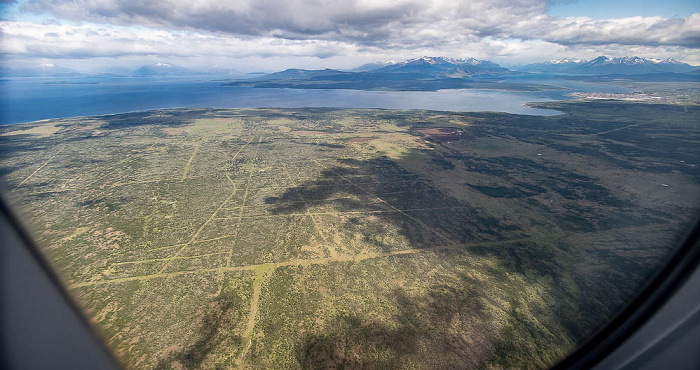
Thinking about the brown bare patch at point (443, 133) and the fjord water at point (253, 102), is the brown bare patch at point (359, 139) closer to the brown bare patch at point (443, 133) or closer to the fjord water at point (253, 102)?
the brown bare patch at point (443, 133)

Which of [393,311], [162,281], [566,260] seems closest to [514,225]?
[566,260]

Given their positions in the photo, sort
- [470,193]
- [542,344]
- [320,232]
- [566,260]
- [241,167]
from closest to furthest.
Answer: [542,344]
[566,260]
[320,232]
[470,193]
[241,167]

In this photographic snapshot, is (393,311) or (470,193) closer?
(393,311)

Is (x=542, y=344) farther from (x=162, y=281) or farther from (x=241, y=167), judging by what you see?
(x=241, y=167)

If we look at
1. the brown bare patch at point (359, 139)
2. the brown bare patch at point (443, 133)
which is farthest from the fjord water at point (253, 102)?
the brown bare patch at point (359, 139)

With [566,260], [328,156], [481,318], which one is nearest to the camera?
[481,318]

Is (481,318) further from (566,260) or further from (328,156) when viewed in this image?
(328,156)

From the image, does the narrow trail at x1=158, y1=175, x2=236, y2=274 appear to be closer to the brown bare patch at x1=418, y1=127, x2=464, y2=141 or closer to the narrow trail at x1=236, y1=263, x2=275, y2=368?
the narrow trail at x1=236, y1=263, x2=275, y2=368
